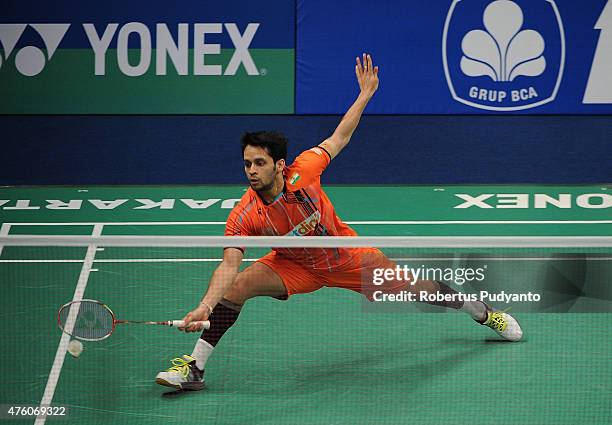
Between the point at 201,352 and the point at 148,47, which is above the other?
the point at 148,47

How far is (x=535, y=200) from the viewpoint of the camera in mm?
10891

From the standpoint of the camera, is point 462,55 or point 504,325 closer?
point 504,325

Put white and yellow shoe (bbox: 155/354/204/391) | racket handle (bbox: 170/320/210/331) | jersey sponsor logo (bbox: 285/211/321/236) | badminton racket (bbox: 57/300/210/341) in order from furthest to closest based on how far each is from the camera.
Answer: jersey sponsor logo (bbox: 285/211/321/236)
white and yellow shoe (bbox: 155/354/204/391)
badminton racket (bbox: 57/300/210/341)
racket handle (bbox: 170/320/210/331)

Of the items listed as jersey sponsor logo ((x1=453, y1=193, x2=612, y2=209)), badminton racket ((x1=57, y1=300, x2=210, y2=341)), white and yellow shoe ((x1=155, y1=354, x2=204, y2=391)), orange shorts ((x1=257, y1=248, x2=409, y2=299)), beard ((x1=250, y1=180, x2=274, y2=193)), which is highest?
jersey sponsor logo ((x1=453, y1=193, x2=612, y2=209))

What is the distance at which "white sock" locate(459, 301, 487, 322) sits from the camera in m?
5.90

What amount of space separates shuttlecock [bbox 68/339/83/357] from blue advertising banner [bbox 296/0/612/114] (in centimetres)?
636

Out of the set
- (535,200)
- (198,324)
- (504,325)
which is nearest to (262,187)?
(198,324)

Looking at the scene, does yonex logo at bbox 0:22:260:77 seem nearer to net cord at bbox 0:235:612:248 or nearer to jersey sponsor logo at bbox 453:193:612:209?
jersey sponsor logo at bbox 453:193:612:209

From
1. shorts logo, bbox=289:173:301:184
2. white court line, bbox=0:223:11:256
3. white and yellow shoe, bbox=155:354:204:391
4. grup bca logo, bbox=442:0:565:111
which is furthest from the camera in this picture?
grup bca logo, bbox=442:0:565:111

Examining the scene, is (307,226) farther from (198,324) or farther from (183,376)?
(198,324)

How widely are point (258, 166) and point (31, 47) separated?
6.19m

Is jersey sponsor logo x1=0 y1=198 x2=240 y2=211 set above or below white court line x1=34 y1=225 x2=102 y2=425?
above

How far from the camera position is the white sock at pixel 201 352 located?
596 centimetres

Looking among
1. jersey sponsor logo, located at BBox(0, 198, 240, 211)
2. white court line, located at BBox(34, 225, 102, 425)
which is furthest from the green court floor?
jersey sponsor logo, located at BBox(0, 198, 240, 211)
